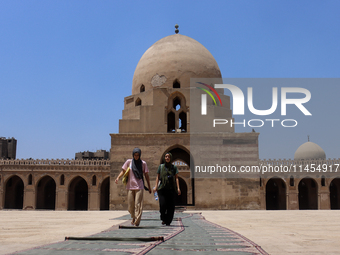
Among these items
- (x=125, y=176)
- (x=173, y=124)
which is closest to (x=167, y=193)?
(x=125, y=176)

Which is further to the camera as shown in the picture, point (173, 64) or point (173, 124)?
point (173, 124)

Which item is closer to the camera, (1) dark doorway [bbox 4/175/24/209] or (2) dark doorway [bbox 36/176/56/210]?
(2) dark doorway [bbox 36/176/56/210]

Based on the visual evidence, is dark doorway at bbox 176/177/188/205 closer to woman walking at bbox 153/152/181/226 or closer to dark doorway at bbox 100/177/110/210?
dark doorway at bbox 100/177/110/210

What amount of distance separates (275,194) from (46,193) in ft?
64.5

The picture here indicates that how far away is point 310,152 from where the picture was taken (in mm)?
34094

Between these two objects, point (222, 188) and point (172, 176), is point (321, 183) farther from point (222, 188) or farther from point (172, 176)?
point (172, 176)

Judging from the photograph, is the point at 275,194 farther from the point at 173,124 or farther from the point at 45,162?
the point at 45,162

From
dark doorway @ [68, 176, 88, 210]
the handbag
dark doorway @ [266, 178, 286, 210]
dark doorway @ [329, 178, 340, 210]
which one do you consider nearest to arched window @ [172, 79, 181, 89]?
the handbag

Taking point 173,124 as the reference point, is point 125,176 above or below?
below

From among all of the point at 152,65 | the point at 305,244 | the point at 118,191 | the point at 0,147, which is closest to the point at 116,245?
the point at 305,244

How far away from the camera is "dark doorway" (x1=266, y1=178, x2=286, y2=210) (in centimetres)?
3038

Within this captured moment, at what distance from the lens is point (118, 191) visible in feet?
58.9

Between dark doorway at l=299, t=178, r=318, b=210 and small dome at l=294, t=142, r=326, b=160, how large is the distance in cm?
323

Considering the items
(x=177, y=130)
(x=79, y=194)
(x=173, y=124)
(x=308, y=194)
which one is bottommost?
(x=79, y=194)
